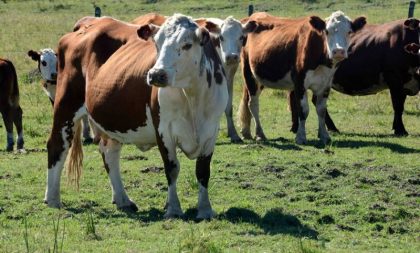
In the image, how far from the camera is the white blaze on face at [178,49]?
331 inches

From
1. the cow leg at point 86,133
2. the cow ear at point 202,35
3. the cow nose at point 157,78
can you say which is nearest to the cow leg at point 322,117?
the cow leg at point 86,133

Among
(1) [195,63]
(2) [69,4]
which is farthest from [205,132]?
(2) [69,4]

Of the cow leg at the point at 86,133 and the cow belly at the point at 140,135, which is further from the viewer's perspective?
the cow leg at the point at 86,133

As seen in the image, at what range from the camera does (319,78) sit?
14.9m

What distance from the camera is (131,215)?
9250 mm

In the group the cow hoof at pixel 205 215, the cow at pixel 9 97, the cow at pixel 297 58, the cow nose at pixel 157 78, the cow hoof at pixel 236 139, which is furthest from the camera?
the cow at pixel 9 97

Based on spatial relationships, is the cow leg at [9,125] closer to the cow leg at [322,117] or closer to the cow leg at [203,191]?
the cow leg at [322,117]

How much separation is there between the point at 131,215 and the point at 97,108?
1169 mm

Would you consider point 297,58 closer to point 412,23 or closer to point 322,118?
point 322,118

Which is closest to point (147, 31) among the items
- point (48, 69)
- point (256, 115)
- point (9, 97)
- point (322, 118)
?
point (322, 118)

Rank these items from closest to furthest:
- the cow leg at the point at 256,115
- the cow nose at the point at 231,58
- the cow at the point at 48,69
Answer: the cow nose at the point at 231,58
the cow leg at the point at 256,115
the cow at the point at 48,69

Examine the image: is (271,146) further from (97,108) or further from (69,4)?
(69,4)

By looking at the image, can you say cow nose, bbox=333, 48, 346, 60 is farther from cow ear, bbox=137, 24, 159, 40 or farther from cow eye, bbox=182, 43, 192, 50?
cow eye, bbox=182, 43, 192, 50

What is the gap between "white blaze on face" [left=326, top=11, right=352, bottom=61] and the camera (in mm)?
13891
